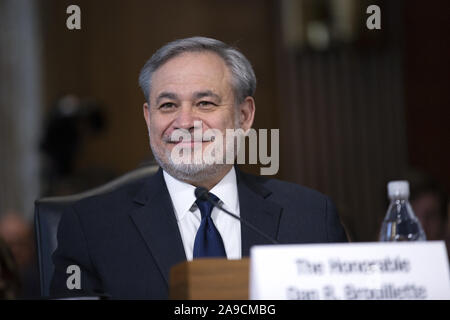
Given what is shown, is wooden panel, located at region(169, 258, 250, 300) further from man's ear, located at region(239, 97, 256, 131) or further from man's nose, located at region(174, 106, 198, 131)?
man's ear, located at region(239, 97, 256, 131)

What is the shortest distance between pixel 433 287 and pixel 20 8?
512 cm

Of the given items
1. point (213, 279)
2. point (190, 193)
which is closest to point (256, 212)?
point (190, 193)

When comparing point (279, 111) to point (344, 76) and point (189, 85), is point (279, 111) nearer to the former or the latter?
point (344, 76)

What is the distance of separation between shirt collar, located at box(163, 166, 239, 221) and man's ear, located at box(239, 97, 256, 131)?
16 cm

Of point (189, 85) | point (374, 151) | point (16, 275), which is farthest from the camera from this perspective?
point (374, 151)

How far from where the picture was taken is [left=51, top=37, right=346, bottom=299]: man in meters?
2.12

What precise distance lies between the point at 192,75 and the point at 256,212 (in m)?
0.42

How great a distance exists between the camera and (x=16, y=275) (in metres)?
2.60

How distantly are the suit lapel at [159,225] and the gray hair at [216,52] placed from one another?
27 centimetres

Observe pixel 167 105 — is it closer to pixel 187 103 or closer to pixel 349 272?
pixel 187 103

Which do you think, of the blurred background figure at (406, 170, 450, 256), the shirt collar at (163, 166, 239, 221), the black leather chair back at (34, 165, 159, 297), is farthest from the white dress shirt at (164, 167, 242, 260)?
the blurred background figure at (406, 170, 450, 256)

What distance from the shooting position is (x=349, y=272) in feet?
4.83
